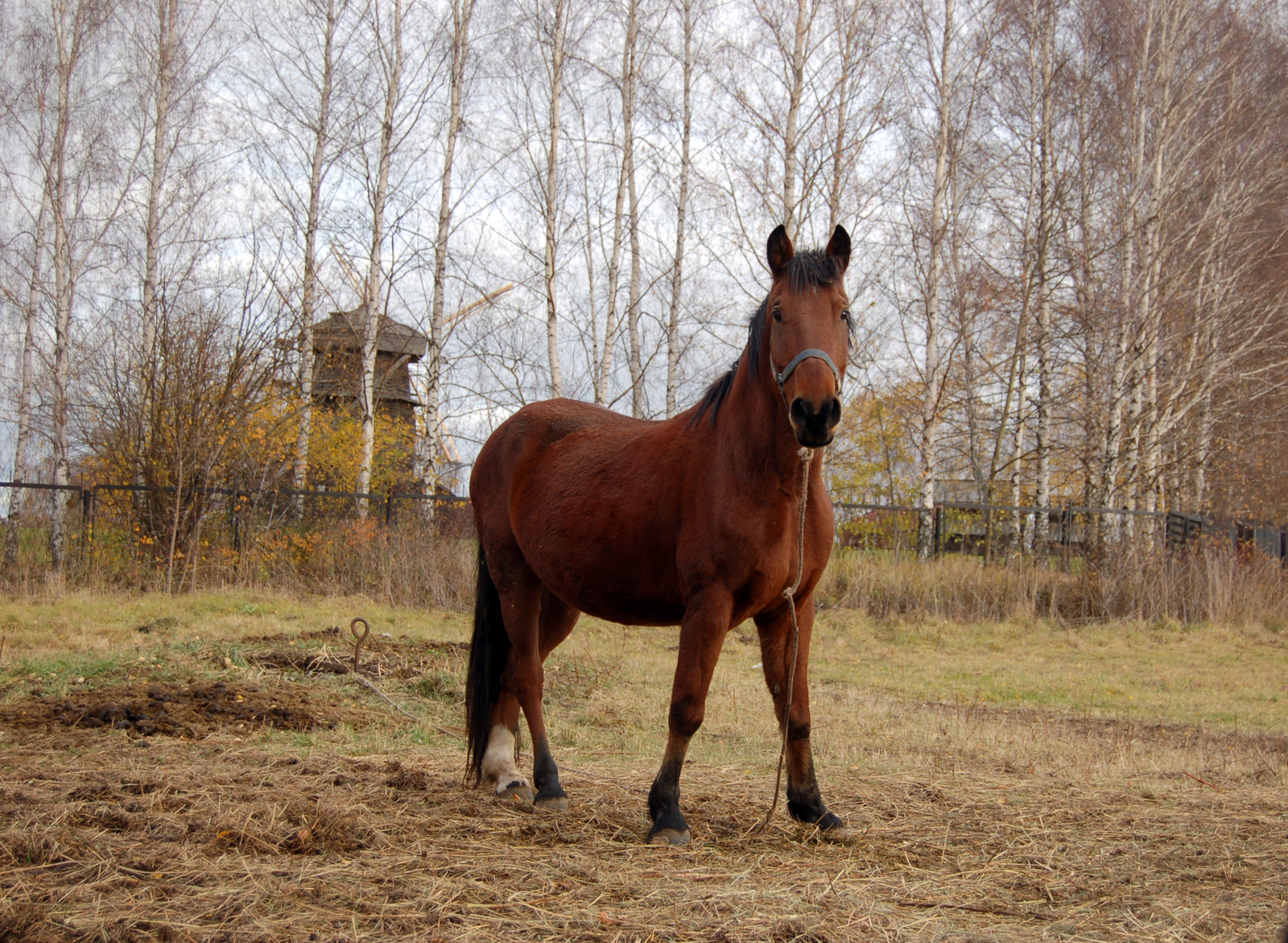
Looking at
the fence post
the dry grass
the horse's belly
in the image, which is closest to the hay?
the horse's belly

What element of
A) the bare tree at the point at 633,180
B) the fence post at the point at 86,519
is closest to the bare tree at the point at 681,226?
the bare tree at the point at 633,180

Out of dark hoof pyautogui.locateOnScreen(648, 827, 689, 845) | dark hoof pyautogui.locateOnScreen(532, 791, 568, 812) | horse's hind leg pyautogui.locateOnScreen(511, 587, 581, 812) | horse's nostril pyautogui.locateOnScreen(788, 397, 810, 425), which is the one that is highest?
horse's nostril pyautogui.locateOnScreen(788, 397, 810, 425)

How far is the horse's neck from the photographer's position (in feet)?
12.2

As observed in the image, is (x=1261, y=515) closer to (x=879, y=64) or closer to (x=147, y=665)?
(x=879, y=64)

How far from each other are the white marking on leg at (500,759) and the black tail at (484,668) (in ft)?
0.12

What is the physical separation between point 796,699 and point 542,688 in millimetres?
1405

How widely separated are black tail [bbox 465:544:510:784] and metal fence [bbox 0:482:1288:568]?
9168 millimetres

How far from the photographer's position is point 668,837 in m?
3.64

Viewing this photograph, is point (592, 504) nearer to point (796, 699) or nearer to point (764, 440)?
point (764, 440)

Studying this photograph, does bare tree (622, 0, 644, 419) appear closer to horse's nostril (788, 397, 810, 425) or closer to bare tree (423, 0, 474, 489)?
bare tree (423, 0, 474, 489)

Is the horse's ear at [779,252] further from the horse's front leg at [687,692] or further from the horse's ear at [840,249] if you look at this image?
the horse's front leg at [687,692]

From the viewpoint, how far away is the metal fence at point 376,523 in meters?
13.5

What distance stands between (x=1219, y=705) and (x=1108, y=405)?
29.6 ft

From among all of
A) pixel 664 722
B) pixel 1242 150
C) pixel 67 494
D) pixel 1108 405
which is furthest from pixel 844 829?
pixel 1242 150
